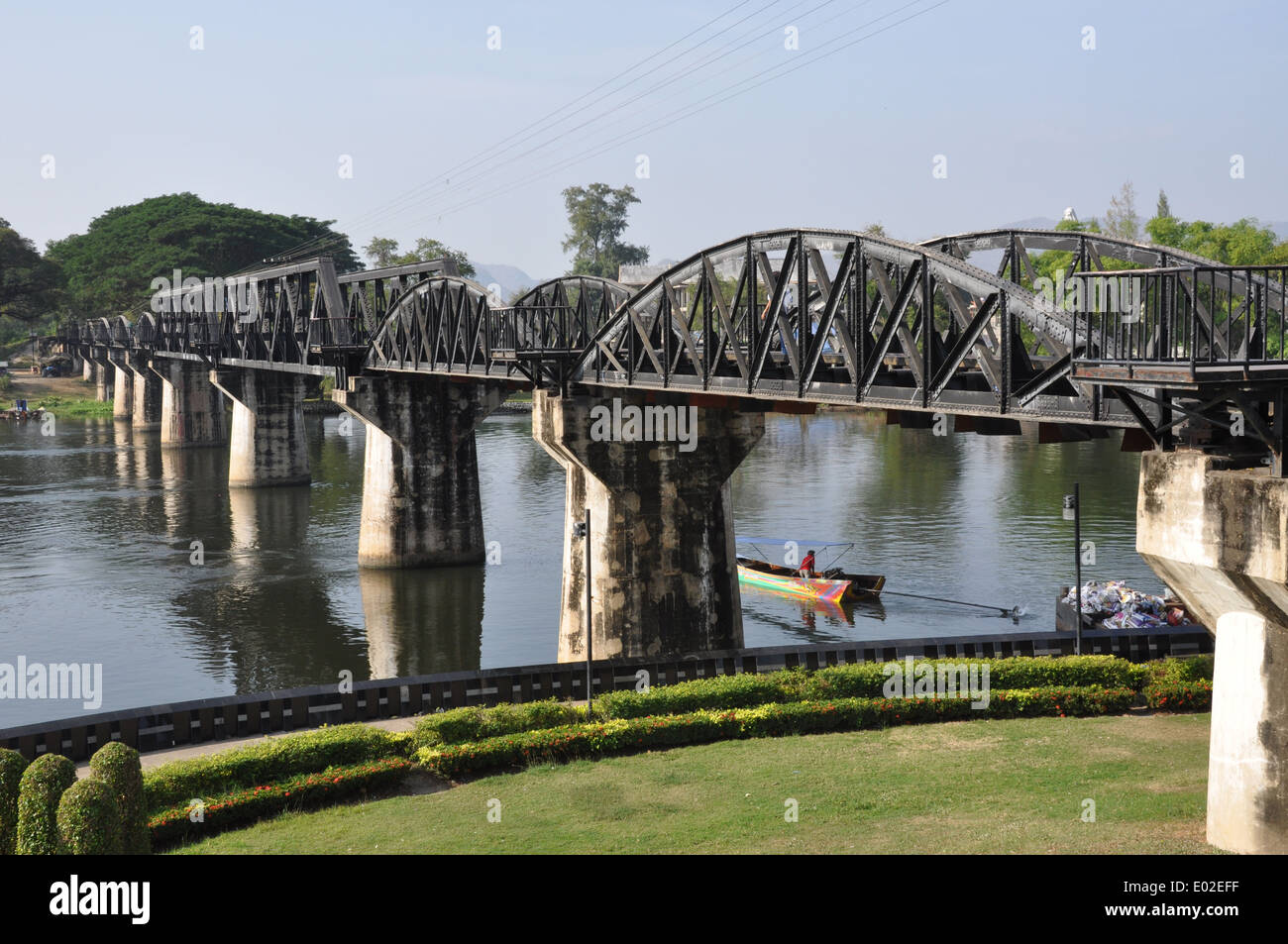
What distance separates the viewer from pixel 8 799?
17562 mm

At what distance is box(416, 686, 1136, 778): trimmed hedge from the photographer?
24875mm

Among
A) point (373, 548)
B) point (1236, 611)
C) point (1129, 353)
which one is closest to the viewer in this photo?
point (1129, 353)

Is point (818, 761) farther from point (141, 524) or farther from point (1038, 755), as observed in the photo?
point (141, 524)

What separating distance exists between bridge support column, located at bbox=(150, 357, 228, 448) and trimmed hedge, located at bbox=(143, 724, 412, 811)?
3881 inches

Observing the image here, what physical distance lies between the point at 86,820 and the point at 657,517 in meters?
21.0

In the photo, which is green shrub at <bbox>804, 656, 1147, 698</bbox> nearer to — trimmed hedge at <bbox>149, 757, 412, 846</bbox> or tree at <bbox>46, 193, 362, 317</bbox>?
trimmed hedge at <bbox>149, 757, 412, 846</bbox>

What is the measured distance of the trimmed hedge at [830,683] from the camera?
2733cm

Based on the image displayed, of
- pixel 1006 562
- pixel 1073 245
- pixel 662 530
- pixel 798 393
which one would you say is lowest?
pixel 1006 562

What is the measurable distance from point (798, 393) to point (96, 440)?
11919cm

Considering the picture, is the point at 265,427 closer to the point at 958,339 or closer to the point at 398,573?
the point at 398,573

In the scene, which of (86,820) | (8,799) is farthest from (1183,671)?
(8,799)

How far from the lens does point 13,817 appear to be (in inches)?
688

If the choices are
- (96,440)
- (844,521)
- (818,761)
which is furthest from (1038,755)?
(96,440)

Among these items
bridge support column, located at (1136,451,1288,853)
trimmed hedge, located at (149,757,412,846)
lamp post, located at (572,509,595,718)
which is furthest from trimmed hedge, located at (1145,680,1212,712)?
trimmed hedge, located at (149,757,412,846)
